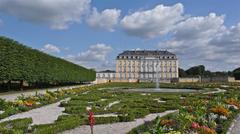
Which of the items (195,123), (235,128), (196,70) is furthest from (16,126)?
(196,70)

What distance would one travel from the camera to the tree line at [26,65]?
80.7ft

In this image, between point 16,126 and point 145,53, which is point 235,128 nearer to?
point 16,126

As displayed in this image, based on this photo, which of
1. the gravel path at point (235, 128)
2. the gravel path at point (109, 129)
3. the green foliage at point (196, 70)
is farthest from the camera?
the green foliage at point (196, 70)

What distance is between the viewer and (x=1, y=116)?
10.5 m

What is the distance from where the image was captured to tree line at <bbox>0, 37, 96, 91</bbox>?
2461cm

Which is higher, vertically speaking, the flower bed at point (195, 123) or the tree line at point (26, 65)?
the tree line at point (26, 65)

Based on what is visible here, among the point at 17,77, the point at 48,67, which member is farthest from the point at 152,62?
the point at 17,77

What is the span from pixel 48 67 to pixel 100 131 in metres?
26.4

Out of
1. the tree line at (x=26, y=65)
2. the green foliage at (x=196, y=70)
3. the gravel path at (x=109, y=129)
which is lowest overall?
the gravel path at (x=109, y=129)

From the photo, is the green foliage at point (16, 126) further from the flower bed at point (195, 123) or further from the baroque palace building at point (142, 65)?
the baroque palace building at point (142, 65)

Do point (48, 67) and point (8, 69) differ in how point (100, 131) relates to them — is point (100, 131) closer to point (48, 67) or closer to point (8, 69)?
point (8, 69)

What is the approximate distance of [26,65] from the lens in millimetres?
27859

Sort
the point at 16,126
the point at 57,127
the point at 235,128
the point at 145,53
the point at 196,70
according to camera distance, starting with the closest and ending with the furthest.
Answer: the point at 57,127, the point at 16,126, the point at 235,128, the point at 145,53, the point at 196,70

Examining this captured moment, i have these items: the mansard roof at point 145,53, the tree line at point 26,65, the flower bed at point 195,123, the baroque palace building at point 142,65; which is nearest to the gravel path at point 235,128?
the flower bed at point 195,123
